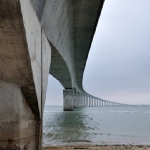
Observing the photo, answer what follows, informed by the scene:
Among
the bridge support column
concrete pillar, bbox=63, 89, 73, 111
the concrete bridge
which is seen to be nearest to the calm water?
the concrete bridge

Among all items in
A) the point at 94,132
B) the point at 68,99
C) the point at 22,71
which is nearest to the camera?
the point at 22,71

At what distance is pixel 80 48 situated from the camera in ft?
75.8

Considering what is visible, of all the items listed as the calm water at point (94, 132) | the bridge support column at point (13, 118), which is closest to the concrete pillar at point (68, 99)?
the calm water at point (94, 132)

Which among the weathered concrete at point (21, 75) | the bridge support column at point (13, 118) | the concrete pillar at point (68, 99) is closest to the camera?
the weathered concrete at point (21, 75)

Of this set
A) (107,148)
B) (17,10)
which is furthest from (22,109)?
(107,148)

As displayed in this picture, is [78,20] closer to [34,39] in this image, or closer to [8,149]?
[34,39]

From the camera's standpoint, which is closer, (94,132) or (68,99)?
(94,132)

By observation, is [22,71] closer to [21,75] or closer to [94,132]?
[21,75]

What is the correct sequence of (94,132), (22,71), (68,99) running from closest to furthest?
(22,71) → (94,132) → (68,99)

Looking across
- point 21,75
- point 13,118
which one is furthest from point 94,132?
point 21,75

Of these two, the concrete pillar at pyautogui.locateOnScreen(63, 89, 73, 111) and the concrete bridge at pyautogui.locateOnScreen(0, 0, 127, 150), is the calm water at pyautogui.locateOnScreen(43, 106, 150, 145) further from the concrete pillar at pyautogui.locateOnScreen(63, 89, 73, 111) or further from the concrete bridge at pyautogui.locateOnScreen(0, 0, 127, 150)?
the concrete pillar at pyautogui.locateOnScreen(63, 89, 73, 111)

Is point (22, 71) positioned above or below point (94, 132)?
above

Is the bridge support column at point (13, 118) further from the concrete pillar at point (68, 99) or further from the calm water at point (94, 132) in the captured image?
the concrete pillar at point (68, 99)

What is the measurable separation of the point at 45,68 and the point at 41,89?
3.04ft
